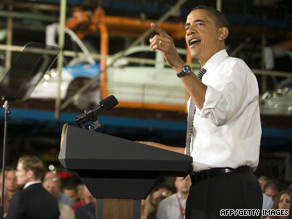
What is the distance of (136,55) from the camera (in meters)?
10.9

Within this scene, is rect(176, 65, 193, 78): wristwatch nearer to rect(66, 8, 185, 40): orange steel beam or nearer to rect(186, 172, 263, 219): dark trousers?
rect(186, 172, 263, 219): dark trousers

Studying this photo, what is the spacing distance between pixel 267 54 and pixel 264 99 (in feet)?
4.80

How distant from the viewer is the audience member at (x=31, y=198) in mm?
3904

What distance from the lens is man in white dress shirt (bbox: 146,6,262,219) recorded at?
5.52 feet

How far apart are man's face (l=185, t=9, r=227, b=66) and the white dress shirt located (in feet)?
0.33

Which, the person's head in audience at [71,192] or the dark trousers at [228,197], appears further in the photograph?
the person's head in audience at [71,192]

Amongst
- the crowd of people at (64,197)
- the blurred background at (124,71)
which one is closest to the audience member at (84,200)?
the crowd of people at (64,197)

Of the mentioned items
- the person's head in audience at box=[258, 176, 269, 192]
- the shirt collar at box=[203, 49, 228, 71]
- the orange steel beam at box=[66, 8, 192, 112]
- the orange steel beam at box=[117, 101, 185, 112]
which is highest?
the orange steel beam at box=[66, 8, 192, 112]

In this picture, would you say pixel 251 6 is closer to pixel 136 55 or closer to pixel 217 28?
pixel 136 55

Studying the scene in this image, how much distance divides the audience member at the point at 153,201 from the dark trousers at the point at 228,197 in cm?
344

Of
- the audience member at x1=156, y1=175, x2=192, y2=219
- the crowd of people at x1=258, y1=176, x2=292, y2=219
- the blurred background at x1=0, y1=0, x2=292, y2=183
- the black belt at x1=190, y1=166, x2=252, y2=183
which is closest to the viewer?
the black belt at x1=190, y1=166, x2=252, y2=183

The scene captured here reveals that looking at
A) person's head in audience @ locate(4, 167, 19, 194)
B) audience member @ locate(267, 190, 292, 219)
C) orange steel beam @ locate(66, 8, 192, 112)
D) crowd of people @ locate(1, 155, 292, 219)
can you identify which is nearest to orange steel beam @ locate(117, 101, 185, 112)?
orange steel beam @ locate(66, 8, 192, 112)

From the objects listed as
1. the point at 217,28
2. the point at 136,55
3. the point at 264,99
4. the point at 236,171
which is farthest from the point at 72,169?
the point at 136,55

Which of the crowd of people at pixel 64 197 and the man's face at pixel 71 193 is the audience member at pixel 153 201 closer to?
the crowd of people at pixel 64 197
